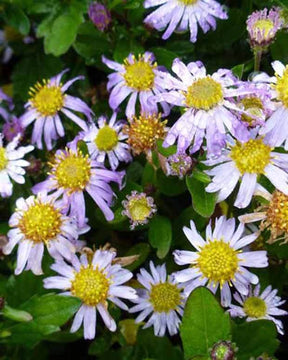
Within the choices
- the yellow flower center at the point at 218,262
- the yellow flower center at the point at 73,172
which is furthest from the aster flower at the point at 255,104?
the yellow flower center at the point at 73,172

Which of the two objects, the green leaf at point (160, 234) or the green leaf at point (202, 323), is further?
the green leaf at point (160, 234)

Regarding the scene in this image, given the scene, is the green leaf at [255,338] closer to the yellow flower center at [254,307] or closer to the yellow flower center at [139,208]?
the yellow flower center at [254,307]

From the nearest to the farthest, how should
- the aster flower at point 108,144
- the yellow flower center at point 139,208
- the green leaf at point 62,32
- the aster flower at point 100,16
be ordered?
the yellow flower center at point 139,208 < the aster flower at point 108,144 < the aster flower at point 100,16 < the green leaf at point 62,32

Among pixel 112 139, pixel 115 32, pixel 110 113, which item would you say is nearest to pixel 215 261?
pixel 112 139

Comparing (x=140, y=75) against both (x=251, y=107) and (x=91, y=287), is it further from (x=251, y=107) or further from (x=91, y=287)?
(x=91, y=287)

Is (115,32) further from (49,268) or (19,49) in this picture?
(49,268)

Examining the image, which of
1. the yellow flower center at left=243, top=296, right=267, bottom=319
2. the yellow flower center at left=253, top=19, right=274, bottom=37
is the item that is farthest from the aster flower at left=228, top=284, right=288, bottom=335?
the yellow flower center at left=253, top=19, right=274, bottom=37
